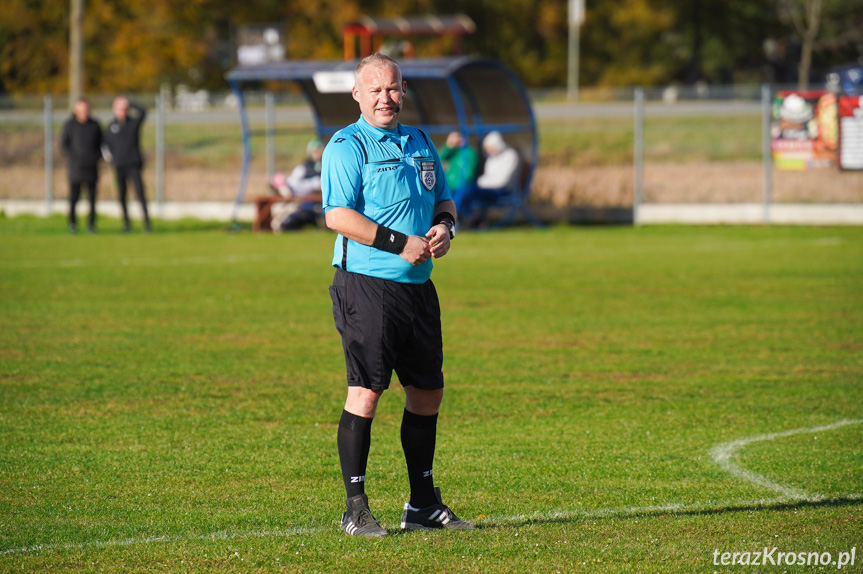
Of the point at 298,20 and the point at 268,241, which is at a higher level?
the point at 298,20

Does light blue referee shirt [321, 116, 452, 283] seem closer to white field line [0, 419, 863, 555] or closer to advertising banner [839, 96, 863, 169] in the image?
white field line [0, 419, 863, 555]

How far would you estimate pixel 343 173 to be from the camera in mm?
4586

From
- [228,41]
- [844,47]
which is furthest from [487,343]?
[844,47]

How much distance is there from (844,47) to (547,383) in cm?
5976

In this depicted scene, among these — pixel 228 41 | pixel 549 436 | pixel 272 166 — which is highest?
pixel 228 41

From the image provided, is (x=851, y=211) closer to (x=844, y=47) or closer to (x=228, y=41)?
(x=228, y=41)

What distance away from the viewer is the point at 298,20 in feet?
167

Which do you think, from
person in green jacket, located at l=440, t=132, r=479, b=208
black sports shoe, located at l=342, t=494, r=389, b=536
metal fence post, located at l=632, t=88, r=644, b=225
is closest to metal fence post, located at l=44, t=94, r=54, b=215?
person in green jacket, located at l=440, t=132, r=479, b=208

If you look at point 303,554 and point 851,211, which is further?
point 851,211

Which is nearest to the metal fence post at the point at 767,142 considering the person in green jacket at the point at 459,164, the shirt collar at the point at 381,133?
the person in green jacket at the point at 459,164

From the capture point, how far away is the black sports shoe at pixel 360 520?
4648 mm

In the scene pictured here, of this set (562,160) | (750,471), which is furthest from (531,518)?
(562,160)

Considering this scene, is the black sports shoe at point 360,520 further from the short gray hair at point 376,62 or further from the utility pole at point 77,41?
the utility pole at point 77,41

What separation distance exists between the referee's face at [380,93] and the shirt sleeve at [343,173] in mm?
147
